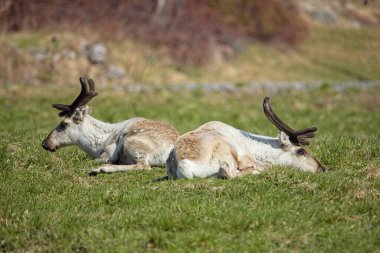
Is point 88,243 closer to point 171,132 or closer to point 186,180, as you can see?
point 186,180

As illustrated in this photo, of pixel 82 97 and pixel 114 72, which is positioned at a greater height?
pixel 82 97

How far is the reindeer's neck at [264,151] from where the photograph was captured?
10.5m

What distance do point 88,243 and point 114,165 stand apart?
11.0ft

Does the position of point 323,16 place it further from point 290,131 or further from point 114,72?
point 290,131

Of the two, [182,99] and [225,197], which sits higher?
[225,197]

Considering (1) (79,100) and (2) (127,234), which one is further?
(1) (79,100)

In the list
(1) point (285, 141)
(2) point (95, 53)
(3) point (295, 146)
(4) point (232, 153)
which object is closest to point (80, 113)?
(4) point (232, 153)

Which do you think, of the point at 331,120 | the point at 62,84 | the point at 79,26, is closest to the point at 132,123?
the point at 331,120

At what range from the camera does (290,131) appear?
416 inches

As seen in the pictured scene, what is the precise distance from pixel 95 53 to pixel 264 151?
21335 millimetres

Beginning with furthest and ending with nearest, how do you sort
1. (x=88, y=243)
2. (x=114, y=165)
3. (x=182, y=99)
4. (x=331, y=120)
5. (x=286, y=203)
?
(x=182, y=99) < (x=331, y=120) < (x=114, y=165) < (x=286, y=203) < (x=88, y=243)

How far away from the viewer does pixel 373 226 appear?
24.9 ft

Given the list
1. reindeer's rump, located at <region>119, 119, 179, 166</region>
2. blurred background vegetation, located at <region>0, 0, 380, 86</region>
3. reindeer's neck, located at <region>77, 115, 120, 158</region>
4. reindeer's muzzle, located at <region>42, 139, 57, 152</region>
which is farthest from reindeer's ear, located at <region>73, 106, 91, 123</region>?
blurred background vegetation, located at <region>0, 0, 380, 86</region>

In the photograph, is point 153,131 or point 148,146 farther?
point 153,131
